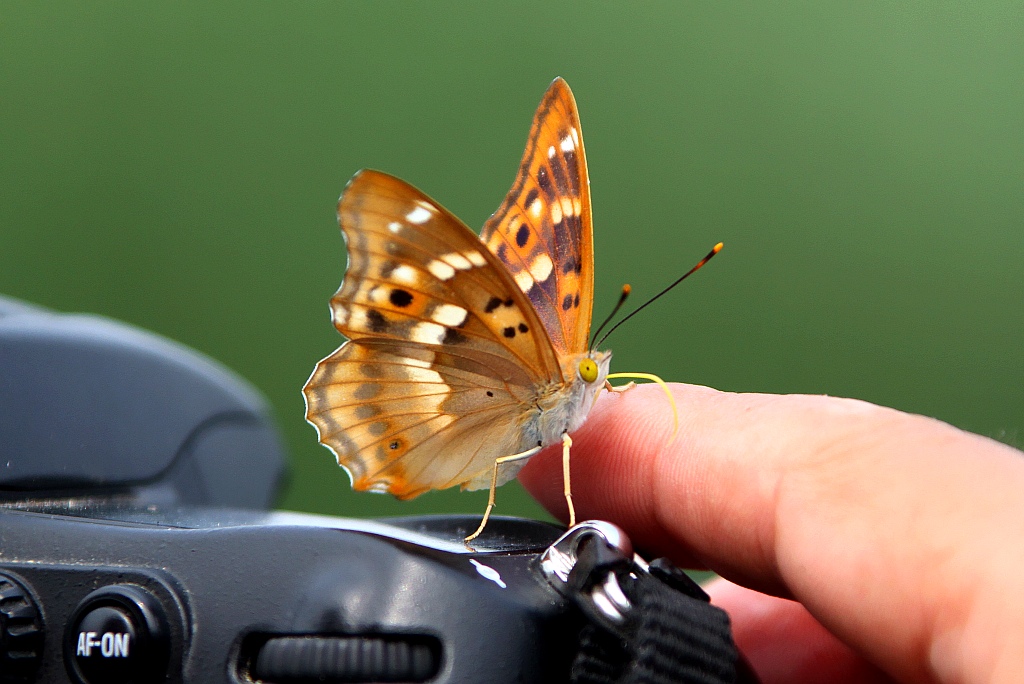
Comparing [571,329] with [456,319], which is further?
[571,329]

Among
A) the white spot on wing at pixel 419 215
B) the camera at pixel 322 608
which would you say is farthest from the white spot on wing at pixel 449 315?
the camera at pixel 322 608

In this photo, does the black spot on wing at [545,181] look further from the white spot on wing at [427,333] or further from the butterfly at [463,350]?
the white spot on wing at [427,333]

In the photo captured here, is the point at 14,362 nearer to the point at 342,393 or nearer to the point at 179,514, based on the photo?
the point at 179,514

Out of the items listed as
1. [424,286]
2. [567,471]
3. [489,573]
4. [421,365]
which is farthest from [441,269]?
[489,573]

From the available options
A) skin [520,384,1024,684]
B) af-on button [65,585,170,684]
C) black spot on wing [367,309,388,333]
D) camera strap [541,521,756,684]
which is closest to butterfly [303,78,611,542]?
black spot on wing [367,309,388,333]

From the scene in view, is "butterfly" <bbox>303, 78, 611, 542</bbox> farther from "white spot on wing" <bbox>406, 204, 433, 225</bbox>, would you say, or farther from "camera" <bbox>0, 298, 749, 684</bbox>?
"camera" <bbox>0, 298, 749, 684</bbox>

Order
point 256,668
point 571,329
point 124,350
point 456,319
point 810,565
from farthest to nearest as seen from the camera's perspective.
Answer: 1. point 571,329
2. point 456,319
3. point 124,350
4. point 810,565
5. point 256,668

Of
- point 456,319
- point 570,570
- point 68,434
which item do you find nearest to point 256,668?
point 570,570
